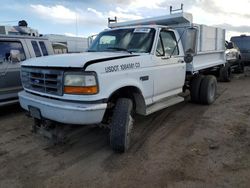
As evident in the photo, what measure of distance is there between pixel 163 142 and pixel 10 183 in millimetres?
2639

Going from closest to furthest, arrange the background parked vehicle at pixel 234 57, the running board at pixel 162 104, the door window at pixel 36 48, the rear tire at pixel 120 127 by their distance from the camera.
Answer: the rear tire at pixel 120 127 → the running board at pixel 162 104 → the door window at pixel 36 48 → the background parked vehicle at pixel 234 57

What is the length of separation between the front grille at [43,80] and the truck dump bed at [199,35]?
11.9 feet

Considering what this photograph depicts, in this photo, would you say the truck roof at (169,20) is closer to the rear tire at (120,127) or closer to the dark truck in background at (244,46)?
the rear tire at (120,127)

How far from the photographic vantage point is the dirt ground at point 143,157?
12.3ft

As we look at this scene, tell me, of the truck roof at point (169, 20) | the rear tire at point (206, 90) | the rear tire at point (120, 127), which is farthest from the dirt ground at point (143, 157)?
the truck roof at point (169, 20)

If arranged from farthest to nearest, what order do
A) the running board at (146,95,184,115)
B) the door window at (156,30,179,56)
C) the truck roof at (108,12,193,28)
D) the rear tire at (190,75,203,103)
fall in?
the rear tire at (190,75,203,103) → the truck roof at (108,12,193,28) → the door window at (156,30,179,56) → the running board at (146,95,184,115)

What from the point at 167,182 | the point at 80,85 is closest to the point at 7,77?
the point at 80,85

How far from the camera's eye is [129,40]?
18.5 ft

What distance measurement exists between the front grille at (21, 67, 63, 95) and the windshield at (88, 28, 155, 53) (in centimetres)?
168

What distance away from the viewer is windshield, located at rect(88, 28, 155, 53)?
546 cm

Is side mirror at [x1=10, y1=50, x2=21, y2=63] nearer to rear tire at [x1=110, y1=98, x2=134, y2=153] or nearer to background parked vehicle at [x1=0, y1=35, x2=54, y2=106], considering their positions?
background parked vehicle at [x1=0, y1=35, x2=54, y2=106]

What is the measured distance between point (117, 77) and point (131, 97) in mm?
803

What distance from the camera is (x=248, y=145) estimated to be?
4.84m

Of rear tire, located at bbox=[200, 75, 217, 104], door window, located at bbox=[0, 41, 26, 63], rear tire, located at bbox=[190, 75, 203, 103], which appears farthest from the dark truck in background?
door window, located at bbox=[0, 41, 26, 63]
